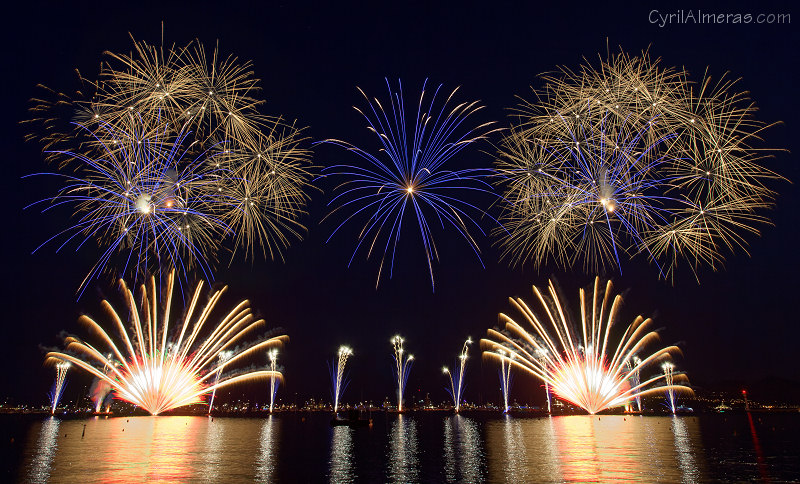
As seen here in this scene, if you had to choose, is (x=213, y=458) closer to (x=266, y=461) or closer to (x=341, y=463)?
(x=266, y=461)

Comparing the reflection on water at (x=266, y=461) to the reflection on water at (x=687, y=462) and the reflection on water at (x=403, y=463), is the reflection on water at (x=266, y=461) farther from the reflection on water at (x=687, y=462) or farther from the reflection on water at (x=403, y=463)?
the reflection on water at (x=687, y=462)

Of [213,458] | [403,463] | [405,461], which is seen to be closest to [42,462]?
[213,458]

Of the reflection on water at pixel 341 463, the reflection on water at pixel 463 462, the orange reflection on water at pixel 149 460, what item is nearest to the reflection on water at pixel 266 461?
the reflection on water at pixel 341 463

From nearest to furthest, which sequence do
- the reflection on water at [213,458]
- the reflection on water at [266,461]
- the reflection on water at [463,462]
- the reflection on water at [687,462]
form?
the reflection on water at [687,462] < the reflection on water at [463,462] < the reflection on water at [266,461] < the reflection on water at [213,458]

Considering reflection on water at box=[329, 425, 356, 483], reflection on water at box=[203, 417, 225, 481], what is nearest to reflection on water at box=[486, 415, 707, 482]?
reflection on water at box=[329, 425, 356, 483]

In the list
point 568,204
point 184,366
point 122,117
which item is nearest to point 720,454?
point 568,204

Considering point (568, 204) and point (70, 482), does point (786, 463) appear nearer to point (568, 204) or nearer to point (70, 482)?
point (568, 204)

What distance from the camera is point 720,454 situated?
32.9 m

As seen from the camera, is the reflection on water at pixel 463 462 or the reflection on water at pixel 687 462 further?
the reflection on water at pixel 463 462

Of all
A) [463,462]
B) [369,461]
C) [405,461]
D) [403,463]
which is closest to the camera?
[463,462]

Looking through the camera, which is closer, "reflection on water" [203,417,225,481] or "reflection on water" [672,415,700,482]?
"reflection on water" [672,415,700,482]

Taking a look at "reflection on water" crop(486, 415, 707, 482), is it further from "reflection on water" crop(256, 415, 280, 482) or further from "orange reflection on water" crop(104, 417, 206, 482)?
"orange reflection on water" crop(104, 417, 206, 482)

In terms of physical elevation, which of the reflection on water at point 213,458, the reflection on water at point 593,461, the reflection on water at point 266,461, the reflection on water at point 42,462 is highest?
the reflection on water at point 593,461

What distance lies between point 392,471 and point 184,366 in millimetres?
41820
